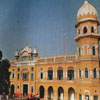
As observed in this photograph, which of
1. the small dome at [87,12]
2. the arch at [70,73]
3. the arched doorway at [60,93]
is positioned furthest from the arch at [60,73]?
the small dome at [87,12]

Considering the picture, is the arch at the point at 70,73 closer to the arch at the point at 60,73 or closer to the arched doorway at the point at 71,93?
the arch at the point at 60,73

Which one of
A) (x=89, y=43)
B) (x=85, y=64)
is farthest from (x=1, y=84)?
(x=89, y=43)

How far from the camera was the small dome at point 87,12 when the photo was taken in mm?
30030

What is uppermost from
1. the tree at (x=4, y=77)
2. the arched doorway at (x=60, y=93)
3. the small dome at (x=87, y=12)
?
the small dome at (x=87, y=12)

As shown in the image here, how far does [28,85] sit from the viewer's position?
134 ft

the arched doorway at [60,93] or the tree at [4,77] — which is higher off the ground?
the tree at [4,77]

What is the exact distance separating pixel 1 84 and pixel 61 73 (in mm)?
13087

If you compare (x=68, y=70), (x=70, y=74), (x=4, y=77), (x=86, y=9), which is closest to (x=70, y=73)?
(x=70, y=74)

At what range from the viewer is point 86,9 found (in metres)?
30.5

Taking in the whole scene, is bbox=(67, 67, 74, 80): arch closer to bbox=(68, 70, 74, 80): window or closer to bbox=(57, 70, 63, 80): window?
bbox=(68, 70, 74, 80): window

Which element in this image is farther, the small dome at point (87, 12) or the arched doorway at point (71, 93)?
the arched doorway at point (71, 93)

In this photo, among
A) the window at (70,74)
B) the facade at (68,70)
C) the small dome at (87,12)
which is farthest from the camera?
the window at (70,74)

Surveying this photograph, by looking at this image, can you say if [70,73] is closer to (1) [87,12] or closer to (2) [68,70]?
(2) [68,70]

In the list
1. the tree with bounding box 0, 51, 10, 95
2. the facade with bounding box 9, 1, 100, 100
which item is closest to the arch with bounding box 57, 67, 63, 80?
the facade with bounding box 9, 1, 100, 100
